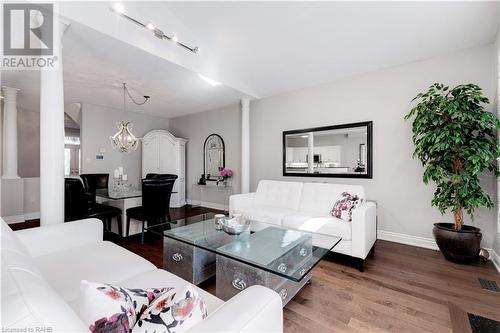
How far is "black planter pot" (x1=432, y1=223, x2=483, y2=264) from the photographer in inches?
93.0

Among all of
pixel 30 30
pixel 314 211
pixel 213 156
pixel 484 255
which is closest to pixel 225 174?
pixel 213 156

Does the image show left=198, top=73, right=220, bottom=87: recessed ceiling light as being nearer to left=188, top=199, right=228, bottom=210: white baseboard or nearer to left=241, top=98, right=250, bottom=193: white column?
left=241, top=98, right=250, bottom=193: white column

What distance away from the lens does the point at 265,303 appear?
85 cm

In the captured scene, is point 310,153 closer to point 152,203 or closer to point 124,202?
point 152,203

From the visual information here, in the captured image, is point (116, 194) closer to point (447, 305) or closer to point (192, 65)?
point (192, 65)

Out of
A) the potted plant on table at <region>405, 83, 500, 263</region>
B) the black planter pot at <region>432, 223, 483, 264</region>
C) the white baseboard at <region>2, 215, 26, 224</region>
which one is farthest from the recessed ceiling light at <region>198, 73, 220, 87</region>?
the white baseboard at <region>2, 215, 26, 224</region>

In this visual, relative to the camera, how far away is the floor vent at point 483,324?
153 centimetres

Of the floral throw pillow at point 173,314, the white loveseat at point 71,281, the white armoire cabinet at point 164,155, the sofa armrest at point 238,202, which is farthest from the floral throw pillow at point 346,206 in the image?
the white armoire cabinet at point 164,155

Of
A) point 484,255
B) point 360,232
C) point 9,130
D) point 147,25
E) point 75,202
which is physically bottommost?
point 484,255

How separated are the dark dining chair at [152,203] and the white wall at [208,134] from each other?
210 centimetres

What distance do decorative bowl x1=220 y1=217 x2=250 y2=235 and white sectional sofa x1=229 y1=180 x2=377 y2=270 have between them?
698mm

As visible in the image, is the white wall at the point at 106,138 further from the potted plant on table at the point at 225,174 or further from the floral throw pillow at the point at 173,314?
the floral throw pillow at the point at 173,314

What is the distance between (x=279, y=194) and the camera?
143 inches

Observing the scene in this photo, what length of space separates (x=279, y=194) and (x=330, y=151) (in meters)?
1.16
